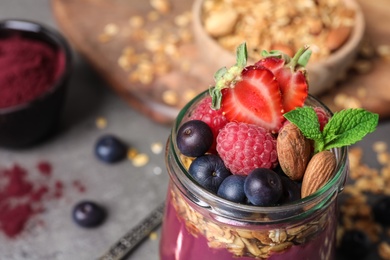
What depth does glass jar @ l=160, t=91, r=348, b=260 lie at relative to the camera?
2.00 feet

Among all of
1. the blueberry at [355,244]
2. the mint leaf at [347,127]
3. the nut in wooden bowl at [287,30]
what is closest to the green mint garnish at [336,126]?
the mint leaf at [347,127]

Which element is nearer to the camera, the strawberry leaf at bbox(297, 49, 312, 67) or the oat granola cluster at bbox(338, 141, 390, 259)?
the strawberry leaf at bbox(297, 49, 312, 67)

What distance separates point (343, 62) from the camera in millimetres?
1115

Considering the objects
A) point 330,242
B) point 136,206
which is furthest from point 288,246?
point 136,206

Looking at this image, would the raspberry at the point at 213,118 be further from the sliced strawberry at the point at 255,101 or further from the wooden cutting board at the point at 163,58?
the wooden cutting board at the point at 163,58

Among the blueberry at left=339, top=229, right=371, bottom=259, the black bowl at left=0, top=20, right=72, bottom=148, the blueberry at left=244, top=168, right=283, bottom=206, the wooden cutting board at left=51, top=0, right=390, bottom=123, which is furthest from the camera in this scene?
the wooden cutting board at left=51, top=0, right=390, bottom=123

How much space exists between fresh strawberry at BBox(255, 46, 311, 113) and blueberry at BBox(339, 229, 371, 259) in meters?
0.34

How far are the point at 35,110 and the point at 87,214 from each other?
0.20 meters

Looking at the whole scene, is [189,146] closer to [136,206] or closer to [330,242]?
[330,242]

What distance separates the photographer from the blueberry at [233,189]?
2.00 feet

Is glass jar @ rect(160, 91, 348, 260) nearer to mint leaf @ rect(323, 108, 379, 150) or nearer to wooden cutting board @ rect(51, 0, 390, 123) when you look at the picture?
mint leaf @ rect(323, 108, 379, 150)

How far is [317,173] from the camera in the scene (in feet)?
2.01

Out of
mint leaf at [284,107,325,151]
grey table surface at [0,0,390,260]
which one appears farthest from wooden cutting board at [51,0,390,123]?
mint leaf at [284,107,325,151]

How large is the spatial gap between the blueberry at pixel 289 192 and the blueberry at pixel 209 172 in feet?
0.19
